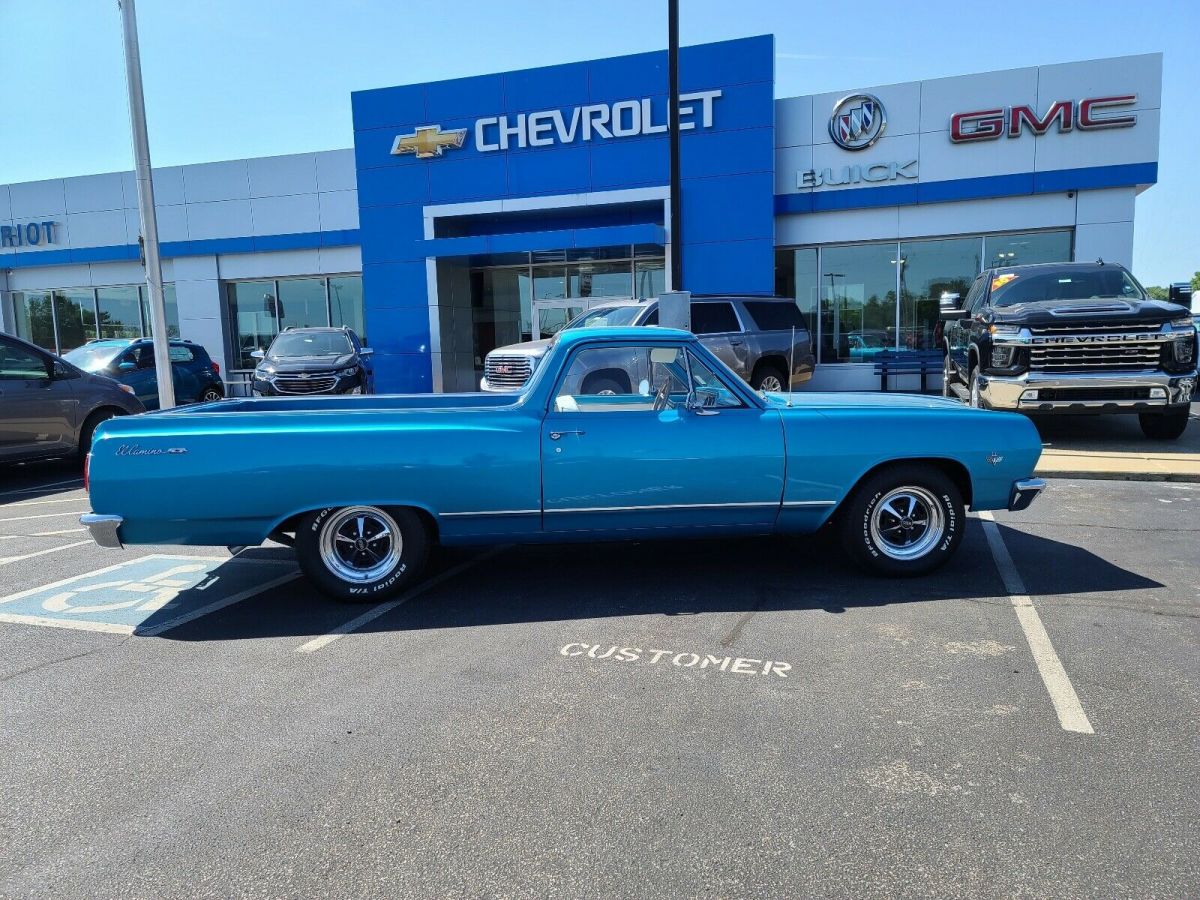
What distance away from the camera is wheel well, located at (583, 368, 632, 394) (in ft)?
17.2

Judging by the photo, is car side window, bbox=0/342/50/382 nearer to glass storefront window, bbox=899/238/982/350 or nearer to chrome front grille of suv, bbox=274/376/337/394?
chrome front grille of suv, bbox=274/376/337/394

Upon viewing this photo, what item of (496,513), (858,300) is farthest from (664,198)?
(496,513)

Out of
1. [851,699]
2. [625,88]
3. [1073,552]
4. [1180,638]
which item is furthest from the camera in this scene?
[625,88]

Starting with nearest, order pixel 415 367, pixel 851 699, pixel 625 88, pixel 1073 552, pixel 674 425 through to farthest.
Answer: pixel 851 699
pixel 674 425
pixel 1073 552
pixel 625 88
pixel 415 367

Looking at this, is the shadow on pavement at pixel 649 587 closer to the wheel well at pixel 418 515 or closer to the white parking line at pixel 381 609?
the white parking line at pixel 381 609

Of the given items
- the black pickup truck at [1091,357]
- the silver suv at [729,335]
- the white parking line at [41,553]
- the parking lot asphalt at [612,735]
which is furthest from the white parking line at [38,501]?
the black pickup truck at [1091,357]

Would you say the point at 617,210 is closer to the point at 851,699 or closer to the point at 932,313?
the point at 932,313

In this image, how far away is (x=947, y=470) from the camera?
5398 mm

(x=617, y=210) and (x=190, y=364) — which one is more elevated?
(x=617, y=210)

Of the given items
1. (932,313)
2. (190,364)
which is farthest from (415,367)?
(932,313)

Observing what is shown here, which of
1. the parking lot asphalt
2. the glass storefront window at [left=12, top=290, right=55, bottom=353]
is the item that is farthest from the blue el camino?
the glass storefront window at [left=12, top=290, right=55, bottom=353]

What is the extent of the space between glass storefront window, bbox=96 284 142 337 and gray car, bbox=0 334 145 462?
1529 centimetres

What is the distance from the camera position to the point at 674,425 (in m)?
5.09

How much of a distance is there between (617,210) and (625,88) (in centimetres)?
253
